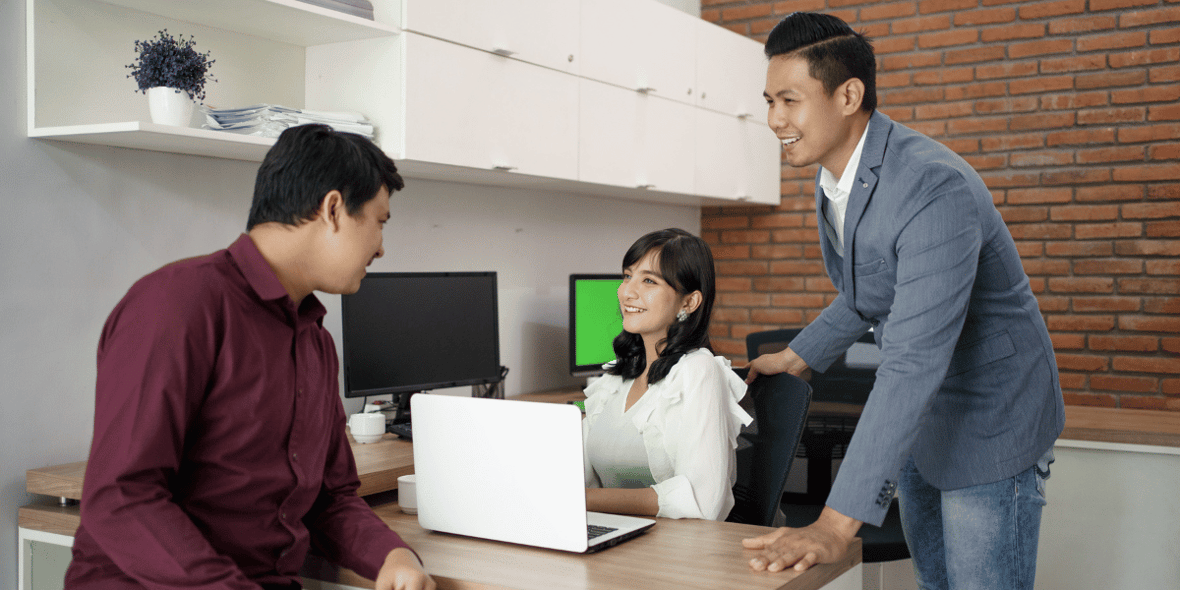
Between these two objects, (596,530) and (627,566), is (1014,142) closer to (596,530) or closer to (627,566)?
(596,530)

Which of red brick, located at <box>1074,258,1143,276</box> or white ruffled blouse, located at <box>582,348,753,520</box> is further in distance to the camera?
red brick, located at <box>1074,258,1143,276</box>

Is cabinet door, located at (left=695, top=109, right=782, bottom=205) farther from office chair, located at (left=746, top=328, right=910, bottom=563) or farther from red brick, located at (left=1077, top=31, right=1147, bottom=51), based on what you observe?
red brick, located at (left=1077, top=31, right=1147, bottom=51)

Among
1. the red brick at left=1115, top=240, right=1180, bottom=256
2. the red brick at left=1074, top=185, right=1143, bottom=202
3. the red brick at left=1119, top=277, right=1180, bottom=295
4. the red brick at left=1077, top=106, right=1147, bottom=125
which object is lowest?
the red brick at left=1119, top=277, right=1180, bottom=295

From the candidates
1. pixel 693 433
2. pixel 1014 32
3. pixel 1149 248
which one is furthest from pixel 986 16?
pixel 693 433

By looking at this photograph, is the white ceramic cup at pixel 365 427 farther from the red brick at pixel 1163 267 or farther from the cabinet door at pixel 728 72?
the red brick at pixel 1163 267

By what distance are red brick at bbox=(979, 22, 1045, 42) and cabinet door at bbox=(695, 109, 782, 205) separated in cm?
100

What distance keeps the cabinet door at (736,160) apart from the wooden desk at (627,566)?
2396 mm

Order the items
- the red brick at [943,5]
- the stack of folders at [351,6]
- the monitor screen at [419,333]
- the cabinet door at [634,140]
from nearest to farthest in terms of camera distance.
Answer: the stack of folders at [351,6] → the monitor screen at [419,333] → the cabinet door at [634,140] → the red brick at [943,5]

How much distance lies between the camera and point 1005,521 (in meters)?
1.60

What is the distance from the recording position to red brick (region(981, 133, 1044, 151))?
12.7ft

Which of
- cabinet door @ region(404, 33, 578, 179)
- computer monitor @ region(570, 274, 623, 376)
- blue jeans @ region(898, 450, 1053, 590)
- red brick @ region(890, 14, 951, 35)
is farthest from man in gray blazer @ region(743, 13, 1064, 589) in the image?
red brick @ region(890, 14, 951, 35)

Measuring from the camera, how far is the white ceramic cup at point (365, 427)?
247 cm

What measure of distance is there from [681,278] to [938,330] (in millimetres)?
786

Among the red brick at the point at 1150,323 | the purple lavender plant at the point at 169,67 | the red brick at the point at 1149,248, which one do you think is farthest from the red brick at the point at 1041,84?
the purple lavender plant at the point at 169,67
